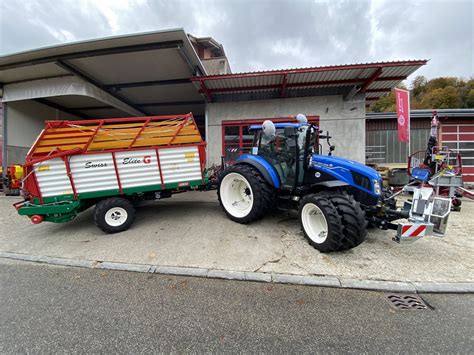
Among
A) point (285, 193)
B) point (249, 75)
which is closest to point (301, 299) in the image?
point (285, 193)

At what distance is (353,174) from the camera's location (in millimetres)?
3426

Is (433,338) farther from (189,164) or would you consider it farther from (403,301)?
(189,164)

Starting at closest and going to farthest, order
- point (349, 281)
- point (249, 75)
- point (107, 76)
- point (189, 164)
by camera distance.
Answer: point (349, 281) → point (189, 164) → point (249, 75) → point (107, 76)

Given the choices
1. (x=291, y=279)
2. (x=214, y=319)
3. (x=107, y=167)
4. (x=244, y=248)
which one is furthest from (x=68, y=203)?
(x=291, y=279)

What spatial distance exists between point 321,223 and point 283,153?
1456 mm

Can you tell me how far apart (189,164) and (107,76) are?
18.7 feet

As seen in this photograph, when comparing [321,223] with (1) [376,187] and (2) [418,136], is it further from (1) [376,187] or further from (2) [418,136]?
(2) [418,136]

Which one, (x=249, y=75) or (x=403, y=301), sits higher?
(x=249, y=75)

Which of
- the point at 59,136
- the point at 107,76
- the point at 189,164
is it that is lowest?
the point at 189,164

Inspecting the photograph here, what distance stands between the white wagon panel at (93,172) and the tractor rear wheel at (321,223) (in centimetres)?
354

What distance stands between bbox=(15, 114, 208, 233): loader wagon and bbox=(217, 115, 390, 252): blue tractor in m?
1.03

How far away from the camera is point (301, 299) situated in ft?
7.55

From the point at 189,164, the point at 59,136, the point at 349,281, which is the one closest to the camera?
the point at 349,281

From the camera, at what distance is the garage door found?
29.5 feet
